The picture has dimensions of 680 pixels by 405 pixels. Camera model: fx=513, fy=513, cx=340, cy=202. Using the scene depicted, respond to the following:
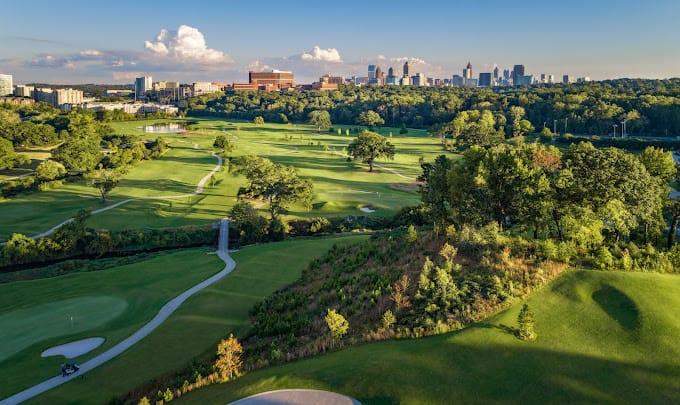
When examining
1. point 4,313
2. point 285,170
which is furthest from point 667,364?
point 285,170

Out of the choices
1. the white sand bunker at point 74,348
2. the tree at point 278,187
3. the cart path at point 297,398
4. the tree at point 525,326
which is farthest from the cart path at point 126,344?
the tree at point 525,326

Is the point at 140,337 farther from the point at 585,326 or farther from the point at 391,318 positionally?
the point at 585,326

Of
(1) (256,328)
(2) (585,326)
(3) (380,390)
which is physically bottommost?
(1) (256,328)

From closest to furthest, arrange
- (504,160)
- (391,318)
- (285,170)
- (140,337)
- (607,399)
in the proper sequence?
(607,399), (391,318), (140,337), (504,160), (285,170)

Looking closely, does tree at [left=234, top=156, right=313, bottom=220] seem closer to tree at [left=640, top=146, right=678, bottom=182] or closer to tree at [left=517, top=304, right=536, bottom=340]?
tree at [left=640, top=146, right=678, bottom=182]

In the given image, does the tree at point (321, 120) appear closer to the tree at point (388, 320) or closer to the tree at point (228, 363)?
the tree at point (388, 320)

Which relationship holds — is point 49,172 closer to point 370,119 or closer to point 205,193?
point 205,193
